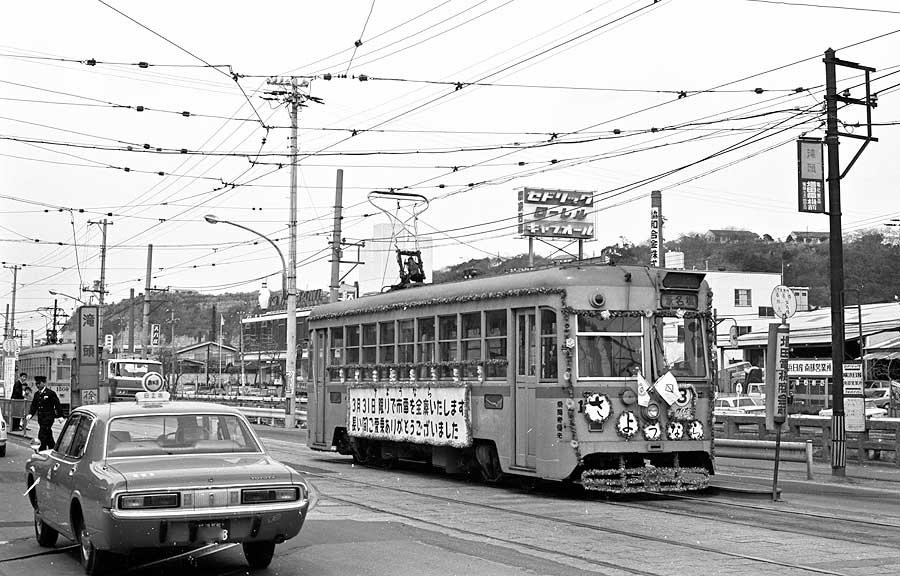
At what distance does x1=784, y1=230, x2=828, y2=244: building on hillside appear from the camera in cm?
10874

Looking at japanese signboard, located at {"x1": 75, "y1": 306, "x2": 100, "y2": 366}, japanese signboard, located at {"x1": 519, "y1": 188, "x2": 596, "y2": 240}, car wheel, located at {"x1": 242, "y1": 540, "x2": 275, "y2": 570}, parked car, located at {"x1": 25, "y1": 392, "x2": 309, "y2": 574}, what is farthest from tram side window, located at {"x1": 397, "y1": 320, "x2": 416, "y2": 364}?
japanese signboard, located at {"x1": 519, "y1": 188, "x2": 596, "y2": 240}

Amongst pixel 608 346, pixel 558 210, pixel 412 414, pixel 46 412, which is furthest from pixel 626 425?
pixel 558 210

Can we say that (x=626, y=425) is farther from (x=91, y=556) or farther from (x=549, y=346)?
(x=91, y=556)

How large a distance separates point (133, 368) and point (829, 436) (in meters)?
30.2

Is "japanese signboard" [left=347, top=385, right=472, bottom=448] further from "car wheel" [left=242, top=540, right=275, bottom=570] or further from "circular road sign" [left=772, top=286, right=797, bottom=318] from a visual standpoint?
"car wheel" [left=242, top=540, right=275, bottom=570]

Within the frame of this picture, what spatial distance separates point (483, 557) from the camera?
9.81 metres

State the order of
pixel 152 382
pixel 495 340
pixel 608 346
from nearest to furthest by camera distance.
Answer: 1. pixel 608 346
2. pixel 495 340
3. pixel 152 382

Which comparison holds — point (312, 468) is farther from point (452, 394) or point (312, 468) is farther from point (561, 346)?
point (561, 346)

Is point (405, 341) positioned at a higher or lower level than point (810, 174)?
lower

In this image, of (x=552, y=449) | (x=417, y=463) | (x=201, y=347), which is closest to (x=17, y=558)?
(x=552, y=449)

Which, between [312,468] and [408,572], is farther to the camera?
[312,468]

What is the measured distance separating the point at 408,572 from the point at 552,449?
5.99 m

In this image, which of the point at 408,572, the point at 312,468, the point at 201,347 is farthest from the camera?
the point at 201,347

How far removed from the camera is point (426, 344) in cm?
1822
